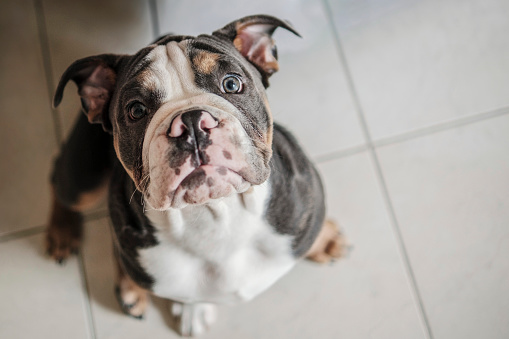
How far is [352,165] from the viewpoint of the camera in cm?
242

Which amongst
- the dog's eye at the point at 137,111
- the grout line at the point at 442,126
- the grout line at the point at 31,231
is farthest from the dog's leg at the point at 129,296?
the grout line at the point at 442,126

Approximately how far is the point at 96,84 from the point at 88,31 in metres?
1.29

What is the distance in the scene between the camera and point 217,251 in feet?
5.31

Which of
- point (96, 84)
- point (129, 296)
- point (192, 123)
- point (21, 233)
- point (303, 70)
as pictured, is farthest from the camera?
point (303, 70)

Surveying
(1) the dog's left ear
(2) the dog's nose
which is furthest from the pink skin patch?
(1) the dog's left ear

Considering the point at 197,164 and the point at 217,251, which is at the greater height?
Result: the point at 197,164

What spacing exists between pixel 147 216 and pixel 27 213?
1.22 meters

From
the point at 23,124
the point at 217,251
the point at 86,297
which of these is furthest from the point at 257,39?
the point at 23,124

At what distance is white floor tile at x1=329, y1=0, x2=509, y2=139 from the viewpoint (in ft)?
8.18

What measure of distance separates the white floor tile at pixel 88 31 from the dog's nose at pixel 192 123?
1.57 meters

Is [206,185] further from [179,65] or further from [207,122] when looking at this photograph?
[179,65]

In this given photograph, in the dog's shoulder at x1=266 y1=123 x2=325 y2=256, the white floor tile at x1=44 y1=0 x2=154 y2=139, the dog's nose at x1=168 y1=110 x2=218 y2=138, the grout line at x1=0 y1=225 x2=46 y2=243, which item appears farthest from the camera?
the white floor tile at x1=44 y1=0 x2=154 y2=139

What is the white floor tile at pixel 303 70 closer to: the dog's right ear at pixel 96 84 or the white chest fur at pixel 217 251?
the white chest fur at pixel 217 251

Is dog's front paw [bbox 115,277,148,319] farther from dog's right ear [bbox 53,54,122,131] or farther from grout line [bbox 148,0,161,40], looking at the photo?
grout line [bbox 148,0,161,40]
